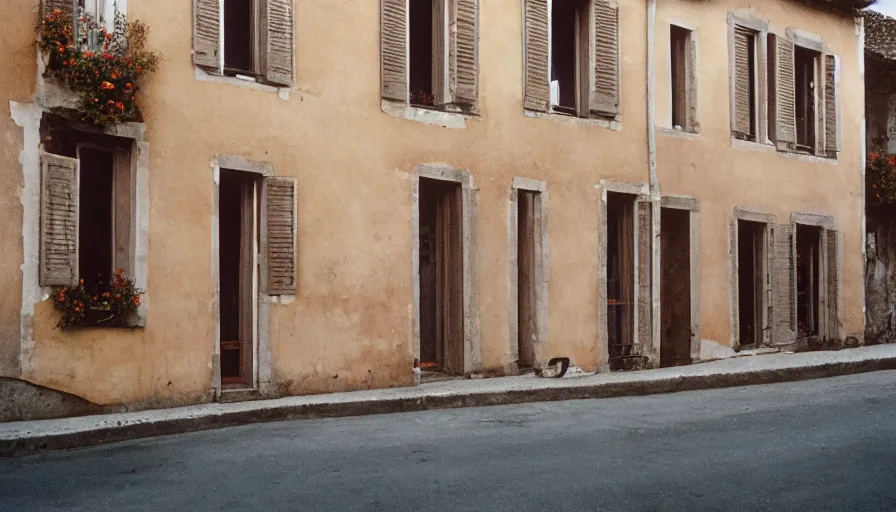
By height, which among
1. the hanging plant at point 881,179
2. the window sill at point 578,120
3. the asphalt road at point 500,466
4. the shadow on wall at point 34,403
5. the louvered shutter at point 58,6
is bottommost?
the asphalt road at point 500,466

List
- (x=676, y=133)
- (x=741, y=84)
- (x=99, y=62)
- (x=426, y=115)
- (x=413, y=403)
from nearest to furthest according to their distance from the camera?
(x=99, y=62)
(x=413, y=403)
(x=426, y=115)
(x=676, y=133)
(x=741, y=84)

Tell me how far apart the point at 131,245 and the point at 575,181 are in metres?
6.20

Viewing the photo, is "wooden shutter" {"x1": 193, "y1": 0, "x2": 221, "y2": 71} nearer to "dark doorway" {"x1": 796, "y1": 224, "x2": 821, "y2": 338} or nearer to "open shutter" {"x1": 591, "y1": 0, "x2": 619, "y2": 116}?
"open shutter" {"x1": 591, "y1": 0, "x2": 619, "y2": 116}

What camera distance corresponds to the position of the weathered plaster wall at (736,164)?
625 inches

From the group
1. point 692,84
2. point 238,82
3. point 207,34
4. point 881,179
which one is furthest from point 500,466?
point 881,179

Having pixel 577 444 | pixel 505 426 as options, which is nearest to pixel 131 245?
pixel 505 426

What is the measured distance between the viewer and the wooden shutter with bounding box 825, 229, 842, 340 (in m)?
18.3

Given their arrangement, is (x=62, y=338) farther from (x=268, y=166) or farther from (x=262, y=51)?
(x=262, y=51)

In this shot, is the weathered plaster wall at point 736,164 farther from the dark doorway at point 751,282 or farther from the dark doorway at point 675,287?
the dark doorway at point 751,282

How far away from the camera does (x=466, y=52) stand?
43.3 feet

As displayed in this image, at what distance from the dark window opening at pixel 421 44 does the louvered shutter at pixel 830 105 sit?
26.2 feet

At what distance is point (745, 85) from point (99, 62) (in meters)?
10.3

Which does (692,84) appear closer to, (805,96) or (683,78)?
(683,78)

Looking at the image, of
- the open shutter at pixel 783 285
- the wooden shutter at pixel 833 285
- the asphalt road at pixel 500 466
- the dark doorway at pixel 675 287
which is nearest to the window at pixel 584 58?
the dark doorway at pixel 675 287
